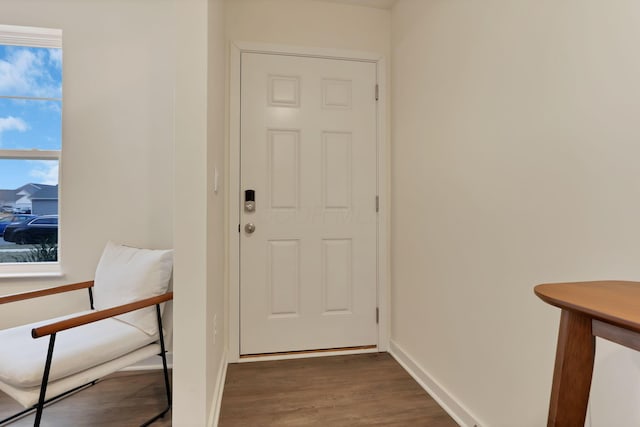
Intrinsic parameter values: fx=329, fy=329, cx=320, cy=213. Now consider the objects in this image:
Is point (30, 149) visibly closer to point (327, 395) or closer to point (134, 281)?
point (134, 281)

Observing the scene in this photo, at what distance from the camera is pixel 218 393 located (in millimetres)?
1701

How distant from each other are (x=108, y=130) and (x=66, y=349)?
4.37ft

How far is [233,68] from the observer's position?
85.6 inches

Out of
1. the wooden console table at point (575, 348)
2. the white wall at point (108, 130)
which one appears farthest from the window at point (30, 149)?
the wooden console table at point (575, 348)

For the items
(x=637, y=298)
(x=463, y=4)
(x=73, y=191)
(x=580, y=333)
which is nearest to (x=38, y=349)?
(x=73, y=191)

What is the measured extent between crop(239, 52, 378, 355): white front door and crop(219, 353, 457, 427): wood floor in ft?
0.66

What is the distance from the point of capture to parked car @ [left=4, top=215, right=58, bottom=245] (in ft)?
6.98

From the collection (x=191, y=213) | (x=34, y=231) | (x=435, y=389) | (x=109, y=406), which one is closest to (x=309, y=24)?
(x=191, y=213)

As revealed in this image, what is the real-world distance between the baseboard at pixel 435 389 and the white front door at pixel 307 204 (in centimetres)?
26

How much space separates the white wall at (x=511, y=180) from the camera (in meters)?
0.95

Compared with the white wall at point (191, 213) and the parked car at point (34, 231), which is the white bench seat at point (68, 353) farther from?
the parked car at point (34, 231)

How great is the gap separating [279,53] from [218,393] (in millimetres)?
2115

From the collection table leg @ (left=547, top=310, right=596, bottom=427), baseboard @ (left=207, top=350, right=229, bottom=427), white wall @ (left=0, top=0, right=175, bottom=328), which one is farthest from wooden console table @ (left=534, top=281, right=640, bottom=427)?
white wall @ (left=0, top=0, right=175, bottom=328)

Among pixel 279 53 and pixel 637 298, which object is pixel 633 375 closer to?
pixel 637 298
